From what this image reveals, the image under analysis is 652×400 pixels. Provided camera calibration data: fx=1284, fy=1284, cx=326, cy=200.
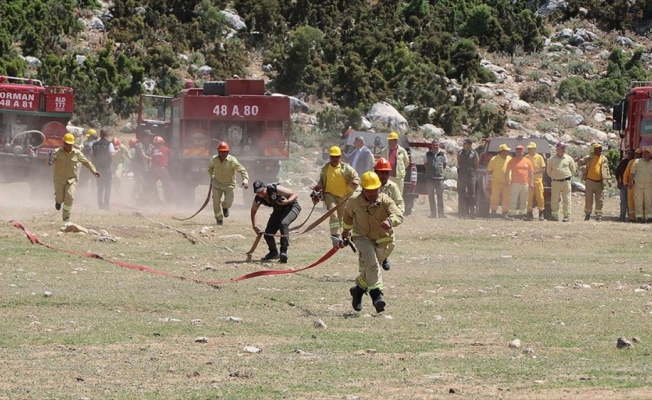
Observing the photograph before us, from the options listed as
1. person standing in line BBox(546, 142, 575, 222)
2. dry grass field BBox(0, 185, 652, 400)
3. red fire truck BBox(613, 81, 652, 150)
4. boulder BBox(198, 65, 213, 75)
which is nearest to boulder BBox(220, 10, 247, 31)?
boulder BBox(198, 65, 213, 75)

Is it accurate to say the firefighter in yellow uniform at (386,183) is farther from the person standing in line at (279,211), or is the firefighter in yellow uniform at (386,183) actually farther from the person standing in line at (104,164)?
the person standing in line at (104,164)

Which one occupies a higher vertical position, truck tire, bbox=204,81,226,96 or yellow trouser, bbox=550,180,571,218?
truck tire, bbox=204,81,226,96

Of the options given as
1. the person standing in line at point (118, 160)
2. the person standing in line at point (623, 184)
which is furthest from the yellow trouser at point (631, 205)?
the person standing in line at point (118, 160)

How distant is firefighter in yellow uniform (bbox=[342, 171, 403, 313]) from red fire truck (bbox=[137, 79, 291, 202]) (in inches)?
→ 660

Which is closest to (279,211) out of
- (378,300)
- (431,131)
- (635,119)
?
(378,300)

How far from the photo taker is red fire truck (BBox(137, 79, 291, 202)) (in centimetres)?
2936

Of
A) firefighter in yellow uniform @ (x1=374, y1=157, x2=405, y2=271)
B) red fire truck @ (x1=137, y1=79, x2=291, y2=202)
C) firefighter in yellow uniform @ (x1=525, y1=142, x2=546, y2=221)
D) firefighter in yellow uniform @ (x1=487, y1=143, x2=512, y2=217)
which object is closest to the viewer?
firefighter in yellow uniform @ (x1=374, y1=157, x2=405, y2=271)

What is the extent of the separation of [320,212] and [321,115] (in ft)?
49.1

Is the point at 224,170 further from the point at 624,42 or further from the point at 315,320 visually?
the point at 624,42

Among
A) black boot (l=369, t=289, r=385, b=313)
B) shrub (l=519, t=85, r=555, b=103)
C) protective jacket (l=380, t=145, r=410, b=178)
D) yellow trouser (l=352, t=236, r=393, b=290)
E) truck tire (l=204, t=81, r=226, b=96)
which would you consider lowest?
black boot (l=369, t=289, r=385, b=313)

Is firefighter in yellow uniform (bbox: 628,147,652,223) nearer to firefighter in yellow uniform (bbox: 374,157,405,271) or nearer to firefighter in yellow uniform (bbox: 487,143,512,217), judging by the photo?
firefighter in yellow uniform (bbox: 487,143,512,217)

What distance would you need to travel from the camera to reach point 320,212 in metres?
27.7

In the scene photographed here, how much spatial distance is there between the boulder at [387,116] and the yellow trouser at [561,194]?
16320 mm

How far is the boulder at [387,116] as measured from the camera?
43.2 m
